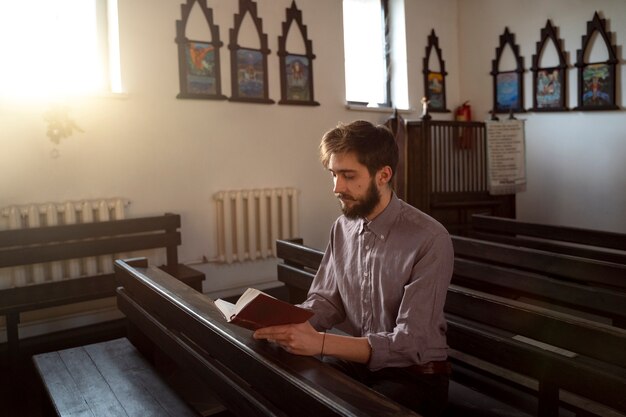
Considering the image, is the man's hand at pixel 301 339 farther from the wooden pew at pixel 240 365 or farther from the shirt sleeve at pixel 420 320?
the shirt sleeve at pixel 420 320

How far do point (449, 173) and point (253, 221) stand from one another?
199 centimetres

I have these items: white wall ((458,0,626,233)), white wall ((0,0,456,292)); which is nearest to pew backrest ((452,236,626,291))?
white wall ((0,0,456,292))

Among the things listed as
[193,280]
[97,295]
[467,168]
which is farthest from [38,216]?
[467,168]

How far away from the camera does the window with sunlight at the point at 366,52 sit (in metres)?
6.29

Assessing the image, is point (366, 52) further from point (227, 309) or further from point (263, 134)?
point (227, 309)

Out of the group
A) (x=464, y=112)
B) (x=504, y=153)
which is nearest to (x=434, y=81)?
(x=464, y=112)

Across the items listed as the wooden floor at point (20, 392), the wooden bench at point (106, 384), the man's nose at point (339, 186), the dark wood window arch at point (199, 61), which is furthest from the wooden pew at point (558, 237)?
the wooden floor at point (20, 392)

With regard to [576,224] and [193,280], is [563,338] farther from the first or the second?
[576,224]

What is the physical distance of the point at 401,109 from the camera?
21.2 ft

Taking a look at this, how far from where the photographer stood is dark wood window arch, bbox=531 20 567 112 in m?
5.88

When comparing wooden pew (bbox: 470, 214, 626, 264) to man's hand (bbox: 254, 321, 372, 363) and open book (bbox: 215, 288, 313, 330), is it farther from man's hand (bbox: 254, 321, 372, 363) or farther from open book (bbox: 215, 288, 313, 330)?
open book (bbox: 215, 288, 313, 330)

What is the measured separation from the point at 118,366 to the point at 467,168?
426 cm

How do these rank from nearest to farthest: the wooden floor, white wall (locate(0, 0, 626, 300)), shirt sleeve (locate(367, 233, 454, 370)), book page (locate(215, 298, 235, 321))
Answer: book page (locate(215, 298, 235, 321)), shirt sleeve (locate(367, 233, 454, 370)), the wooden floor, white wall (locate(0, 0, 626, 300))

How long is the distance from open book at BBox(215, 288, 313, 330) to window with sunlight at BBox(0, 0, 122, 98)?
10.9 feet
